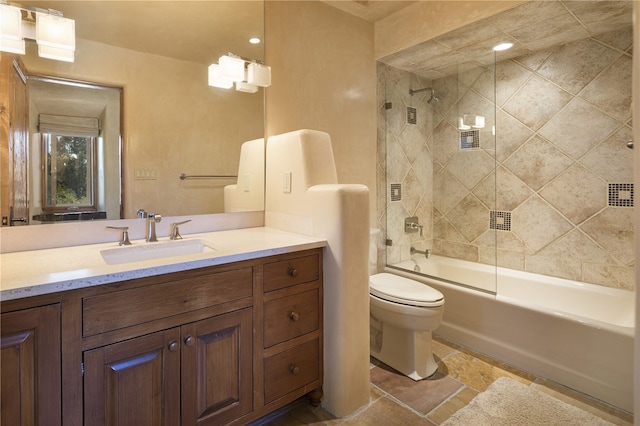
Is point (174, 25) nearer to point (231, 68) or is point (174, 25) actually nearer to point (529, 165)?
point (231, 68)

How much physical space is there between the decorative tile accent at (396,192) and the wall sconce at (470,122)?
0.72 m

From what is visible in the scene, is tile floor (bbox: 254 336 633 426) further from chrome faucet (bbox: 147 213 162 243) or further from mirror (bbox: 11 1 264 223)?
mirror (bbox: 11 1 264 223)

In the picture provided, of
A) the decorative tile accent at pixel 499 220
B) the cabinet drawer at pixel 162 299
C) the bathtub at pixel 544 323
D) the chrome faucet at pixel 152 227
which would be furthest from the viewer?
the decorative tile accent at pixel 499 220

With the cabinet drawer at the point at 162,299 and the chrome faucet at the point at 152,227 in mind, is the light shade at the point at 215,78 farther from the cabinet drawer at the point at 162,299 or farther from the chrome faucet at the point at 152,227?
the cabinet drawer at the point at 162,299

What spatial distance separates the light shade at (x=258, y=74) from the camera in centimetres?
198

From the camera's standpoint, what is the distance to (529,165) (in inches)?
107

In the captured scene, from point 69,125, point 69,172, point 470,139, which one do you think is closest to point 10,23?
point 69,125

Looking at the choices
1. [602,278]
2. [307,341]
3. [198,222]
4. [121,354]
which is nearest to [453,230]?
[602,278]

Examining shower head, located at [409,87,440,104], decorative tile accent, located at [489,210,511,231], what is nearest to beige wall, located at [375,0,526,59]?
shower head, located at [409,87,440,104]

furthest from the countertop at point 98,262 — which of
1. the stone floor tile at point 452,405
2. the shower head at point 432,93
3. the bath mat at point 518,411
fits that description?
the shower head at point 432,93

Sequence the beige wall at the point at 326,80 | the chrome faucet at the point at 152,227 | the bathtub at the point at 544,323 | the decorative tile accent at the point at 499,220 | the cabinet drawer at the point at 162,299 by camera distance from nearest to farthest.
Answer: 1. the cabinet drawer at the point at 162,299
2. the chrome faucet at the point at 152,227
3. the bathtub at the point at 544,323
4. the beige wall at the point at 326,80
5. the decorative tile accent at the point at 499,220

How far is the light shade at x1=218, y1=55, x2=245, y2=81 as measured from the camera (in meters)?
1.90

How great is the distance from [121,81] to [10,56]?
1.30 feet

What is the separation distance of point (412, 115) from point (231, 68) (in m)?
1.76
